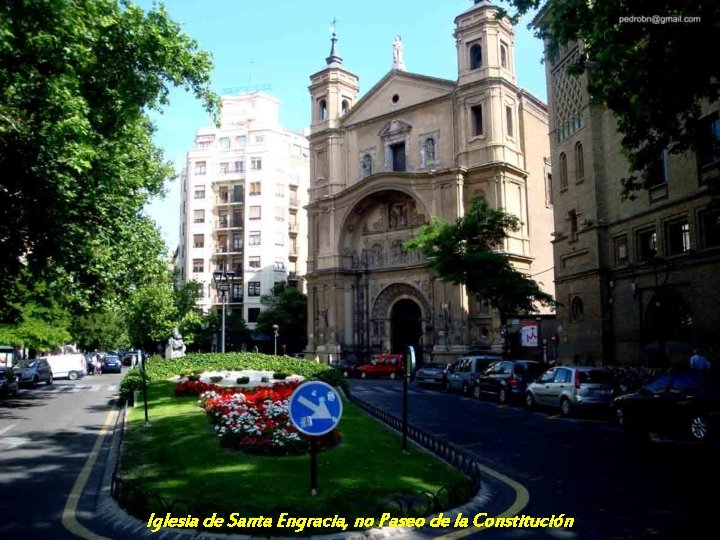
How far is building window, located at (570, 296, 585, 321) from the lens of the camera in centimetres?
2762

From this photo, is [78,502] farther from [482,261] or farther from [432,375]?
[432,375]

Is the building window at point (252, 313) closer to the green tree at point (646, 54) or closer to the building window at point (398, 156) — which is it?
the building window at point (398, 156)

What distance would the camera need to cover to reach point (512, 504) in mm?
7961

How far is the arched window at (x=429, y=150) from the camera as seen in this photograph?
149 ft

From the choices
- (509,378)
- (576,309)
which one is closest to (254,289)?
(576,309)

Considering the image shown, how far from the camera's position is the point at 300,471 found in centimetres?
877

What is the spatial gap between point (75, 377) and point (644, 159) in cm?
3697

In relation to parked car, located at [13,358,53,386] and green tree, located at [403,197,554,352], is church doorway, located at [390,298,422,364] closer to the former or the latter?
green tree, located at [403,197,554,352]

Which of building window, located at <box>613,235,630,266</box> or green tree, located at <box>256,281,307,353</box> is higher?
building window, located at <box>613,235,630,266</box>

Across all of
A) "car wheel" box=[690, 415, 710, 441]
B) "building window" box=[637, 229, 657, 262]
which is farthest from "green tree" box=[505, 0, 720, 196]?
"building window" box=[637, 229, 657, 262]

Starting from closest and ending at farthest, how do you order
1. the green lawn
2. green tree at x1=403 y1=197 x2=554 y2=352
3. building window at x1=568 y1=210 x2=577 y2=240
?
the green lawn, green tree at x1=403 y1=197 x2=554 y2=352, building window at x1=568 y1=210 x2=577 y2=240

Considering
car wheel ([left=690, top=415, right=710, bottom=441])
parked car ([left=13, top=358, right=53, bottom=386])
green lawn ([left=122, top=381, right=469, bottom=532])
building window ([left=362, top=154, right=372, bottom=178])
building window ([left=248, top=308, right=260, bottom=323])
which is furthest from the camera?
building window ([left=248, top=308, right=260, bottom=323])

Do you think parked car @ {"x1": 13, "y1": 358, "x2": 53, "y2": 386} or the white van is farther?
the white van

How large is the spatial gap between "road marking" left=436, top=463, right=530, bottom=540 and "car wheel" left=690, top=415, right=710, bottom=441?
11.2 feet
